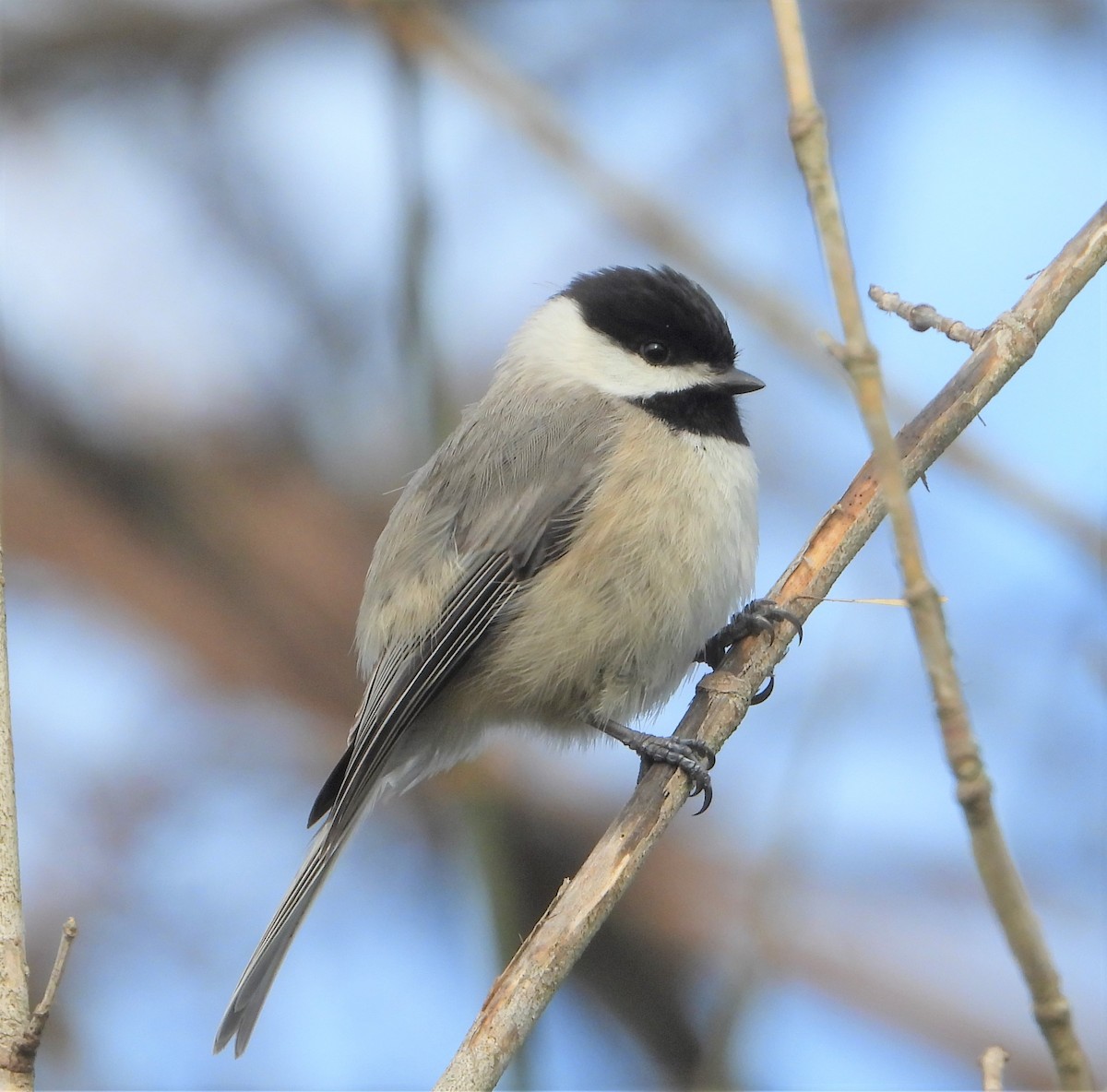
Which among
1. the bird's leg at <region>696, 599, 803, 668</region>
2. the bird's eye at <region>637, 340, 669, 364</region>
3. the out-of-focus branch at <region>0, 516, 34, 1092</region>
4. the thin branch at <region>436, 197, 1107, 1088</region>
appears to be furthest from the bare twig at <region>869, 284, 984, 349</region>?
the out-of-focus branch at <region>0, 516, 34, 1092</region>

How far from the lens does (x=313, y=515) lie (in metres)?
4.39

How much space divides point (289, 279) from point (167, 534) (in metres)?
1.20

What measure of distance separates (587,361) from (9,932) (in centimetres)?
181

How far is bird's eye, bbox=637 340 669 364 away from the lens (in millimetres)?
2963

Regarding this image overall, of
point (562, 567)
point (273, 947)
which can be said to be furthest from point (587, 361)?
point (273, 947)

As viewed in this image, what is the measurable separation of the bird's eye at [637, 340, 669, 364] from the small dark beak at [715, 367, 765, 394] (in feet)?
0.49

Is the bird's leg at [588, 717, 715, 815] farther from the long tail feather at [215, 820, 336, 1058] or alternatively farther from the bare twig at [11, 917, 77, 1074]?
the bare twig at [11, 917, 77, 1074]

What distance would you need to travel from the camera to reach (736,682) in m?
2.31

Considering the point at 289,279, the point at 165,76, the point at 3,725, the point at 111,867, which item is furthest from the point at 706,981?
the point at 165,76

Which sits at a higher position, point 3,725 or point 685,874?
point 3,725

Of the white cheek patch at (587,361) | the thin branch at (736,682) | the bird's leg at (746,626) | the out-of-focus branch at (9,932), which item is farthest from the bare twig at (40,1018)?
the white cheek patch at (587,361)

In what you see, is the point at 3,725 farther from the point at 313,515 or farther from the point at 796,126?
the point at 313,515

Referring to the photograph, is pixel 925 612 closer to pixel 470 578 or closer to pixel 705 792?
pixel 705 792

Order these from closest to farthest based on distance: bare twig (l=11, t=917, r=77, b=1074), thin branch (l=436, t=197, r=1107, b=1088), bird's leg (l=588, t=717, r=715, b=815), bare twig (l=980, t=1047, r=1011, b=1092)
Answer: bare twig (l=980, t=1047, r=1011, b=1092) → bare twig (l=11, t=917, r=77, b=1074) → thin branch (l=436, t=197, r=1107, b=1088) → bird's leg (l=588, t=717, r=715, b=815)
